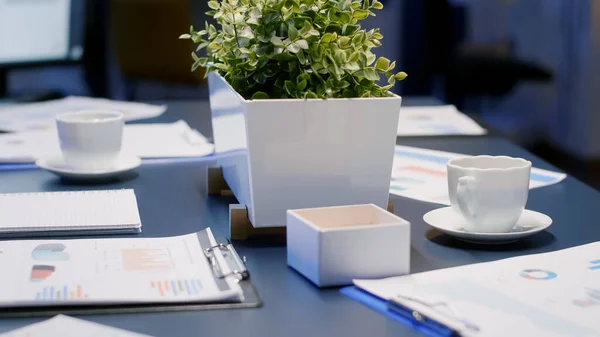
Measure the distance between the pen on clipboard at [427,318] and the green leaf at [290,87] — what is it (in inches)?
12.4

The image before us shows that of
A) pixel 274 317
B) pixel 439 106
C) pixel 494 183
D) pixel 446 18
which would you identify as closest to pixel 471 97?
pixel 446 18

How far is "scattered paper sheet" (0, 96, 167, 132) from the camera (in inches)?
69.9

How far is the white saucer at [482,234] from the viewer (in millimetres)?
948

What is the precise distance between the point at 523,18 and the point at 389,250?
3287 mm

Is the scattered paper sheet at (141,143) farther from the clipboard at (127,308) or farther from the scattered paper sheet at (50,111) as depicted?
the clipboard at (127,308)

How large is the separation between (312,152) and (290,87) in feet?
0.26

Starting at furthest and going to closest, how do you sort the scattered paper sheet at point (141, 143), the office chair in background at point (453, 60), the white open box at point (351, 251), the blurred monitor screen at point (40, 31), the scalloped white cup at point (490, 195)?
the office chair in background at point (453, 60), the blurred monitor screen at point (40, 31), the scattered paper sheet at point (141, 143), the scalloped white cup at point (490, 195), the white open box at point (351, 251)

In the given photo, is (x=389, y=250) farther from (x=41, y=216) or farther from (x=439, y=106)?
(x=439, y=106)

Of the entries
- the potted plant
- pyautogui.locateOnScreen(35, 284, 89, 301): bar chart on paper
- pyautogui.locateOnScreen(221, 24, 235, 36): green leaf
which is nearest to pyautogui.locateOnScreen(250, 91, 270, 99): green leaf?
the potted plant

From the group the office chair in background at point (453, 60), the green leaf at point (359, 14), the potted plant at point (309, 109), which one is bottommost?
the office chair in background at point (453, 60)

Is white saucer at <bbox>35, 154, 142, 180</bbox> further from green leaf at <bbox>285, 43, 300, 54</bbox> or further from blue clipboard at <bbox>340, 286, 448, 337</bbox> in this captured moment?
blue clipboard at <bbox>340, 286, 448, 337</bbox>

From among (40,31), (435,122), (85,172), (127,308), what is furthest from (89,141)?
(40,31)

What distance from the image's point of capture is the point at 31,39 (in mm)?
2133

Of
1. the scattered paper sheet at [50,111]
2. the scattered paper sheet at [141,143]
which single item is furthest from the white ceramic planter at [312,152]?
the scattered paper sheet at [50,111]
